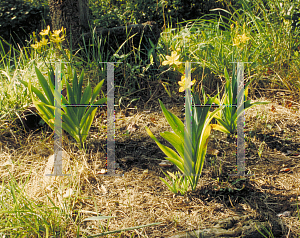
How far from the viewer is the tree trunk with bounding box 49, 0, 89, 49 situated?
289cm

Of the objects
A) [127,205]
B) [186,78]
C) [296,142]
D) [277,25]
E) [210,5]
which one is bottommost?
[127,205]

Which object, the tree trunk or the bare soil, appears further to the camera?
the tree trunk

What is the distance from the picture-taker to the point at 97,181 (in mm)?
1769

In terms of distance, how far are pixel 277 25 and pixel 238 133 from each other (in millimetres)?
1564

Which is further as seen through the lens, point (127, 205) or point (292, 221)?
point (127, 205)

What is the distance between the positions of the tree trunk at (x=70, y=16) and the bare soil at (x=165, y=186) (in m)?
1.09

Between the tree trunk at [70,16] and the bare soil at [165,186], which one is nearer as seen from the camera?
the bare soil at [165,186]

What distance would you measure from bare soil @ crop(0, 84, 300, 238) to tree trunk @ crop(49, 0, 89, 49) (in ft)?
3.59

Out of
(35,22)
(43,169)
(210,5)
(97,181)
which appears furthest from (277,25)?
(35,22)

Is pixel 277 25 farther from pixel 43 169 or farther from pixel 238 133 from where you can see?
pixel 43 169

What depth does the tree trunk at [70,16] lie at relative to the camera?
2.89 m

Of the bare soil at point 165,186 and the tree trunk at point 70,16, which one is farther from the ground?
the tree trunk at point 70,16

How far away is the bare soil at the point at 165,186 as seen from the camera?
1.38 m

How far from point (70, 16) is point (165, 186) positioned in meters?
2.26
